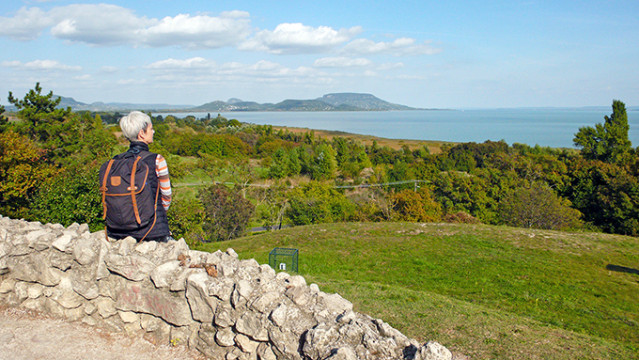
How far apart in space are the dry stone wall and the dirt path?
13cm

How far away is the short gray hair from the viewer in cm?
462

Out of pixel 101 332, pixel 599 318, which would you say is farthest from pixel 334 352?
pixel 599 318

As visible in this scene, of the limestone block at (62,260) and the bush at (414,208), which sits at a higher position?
the limestone block at (62,260)

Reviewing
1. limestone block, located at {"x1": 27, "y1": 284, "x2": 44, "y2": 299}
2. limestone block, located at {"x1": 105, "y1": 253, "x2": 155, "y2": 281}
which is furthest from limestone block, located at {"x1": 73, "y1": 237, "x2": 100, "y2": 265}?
limestone block, located at {"x1": 27, "y1": 284, "x2": 44, "y2": 299}

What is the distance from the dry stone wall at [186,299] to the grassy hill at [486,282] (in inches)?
105

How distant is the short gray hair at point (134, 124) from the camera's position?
182 inches

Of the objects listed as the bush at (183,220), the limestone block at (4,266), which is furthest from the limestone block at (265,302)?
the bush at (183,220)

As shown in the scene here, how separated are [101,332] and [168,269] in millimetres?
1454

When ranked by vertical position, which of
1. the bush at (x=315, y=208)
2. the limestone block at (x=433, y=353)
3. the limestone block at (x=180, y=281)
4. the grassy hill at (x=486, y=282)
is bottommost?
the bush at (x=315, y=208)

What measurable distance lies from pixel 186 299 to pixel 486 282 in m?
11.1

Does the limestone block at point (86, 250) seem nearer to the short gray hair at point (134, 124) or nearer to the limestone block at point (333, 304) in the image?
the short gray hair at point (134, 124)

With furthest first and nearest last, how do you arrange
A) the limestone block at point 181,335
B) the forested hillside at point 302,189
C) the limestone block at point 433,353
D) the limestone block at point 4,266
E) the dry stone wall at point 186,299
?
the forested hillside at point 302,189 < the limestone block at point 4,266 < the limestone block at point 181,335 < the dry stone wall at point 186,299 < the limestone block at point 433,353

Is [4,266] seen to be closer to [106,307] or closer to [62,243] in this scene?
[62,243]

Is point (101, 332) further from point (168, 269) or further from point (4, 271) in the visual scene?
point (4, 271)
